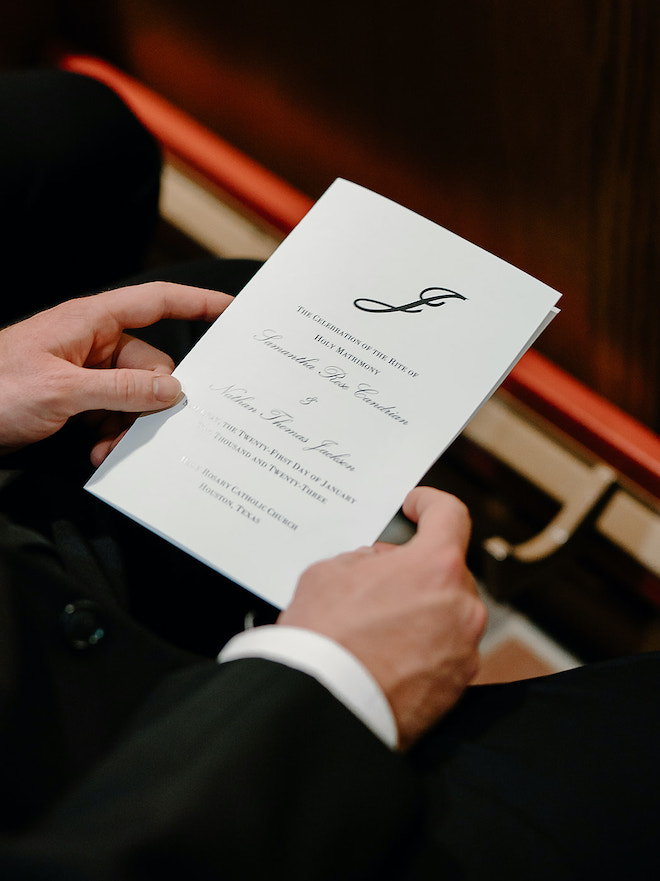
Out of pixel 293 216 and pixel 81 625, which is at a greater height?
pixel 293 216

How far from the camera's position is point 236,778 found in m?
0.33

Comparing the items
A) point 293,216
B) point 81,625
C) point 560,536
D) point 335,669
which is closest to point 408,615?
point 335,669

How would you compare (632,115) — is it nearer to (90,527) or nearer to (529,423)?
(529,423)

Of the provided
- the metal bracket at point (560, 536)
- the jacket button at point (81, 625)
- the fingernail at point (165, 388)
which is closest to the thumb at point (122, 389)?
the fingernail at point (165, 388)

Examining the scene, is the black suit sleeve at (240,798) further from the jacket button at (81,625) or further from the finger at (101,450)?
the finger at (101,450)

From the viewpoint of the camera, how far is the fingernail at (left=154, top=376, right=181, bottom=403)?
437 mm

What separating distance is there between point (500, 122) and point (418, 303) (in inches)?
8.2

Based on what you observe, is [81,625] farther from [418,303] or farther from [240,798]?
[418,303]

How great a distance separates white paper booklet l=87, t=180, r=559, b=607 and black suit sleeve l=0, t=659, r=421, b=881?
0.08 m

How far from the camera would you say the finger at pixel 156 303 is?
468mm

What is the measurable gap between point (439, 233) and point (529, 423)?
28cm

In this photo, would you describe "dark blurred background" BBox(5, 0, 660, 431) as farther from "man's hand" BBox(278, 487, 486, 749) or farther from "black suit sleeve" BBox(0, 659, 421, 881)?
"black suit sleeve" BBox(0, 659, 421, 881)

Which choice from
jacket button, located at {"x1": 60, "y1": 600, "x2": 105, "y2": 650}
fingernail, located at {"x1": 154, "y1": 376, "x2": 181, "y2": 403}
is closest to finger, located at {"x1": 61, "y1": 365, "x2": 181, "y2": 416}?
fingernail, located at {"x1": 154, "y1": 376, "x2": 181, "y2": 403}

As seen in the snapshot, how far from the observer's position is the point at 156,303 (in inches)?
18.8
